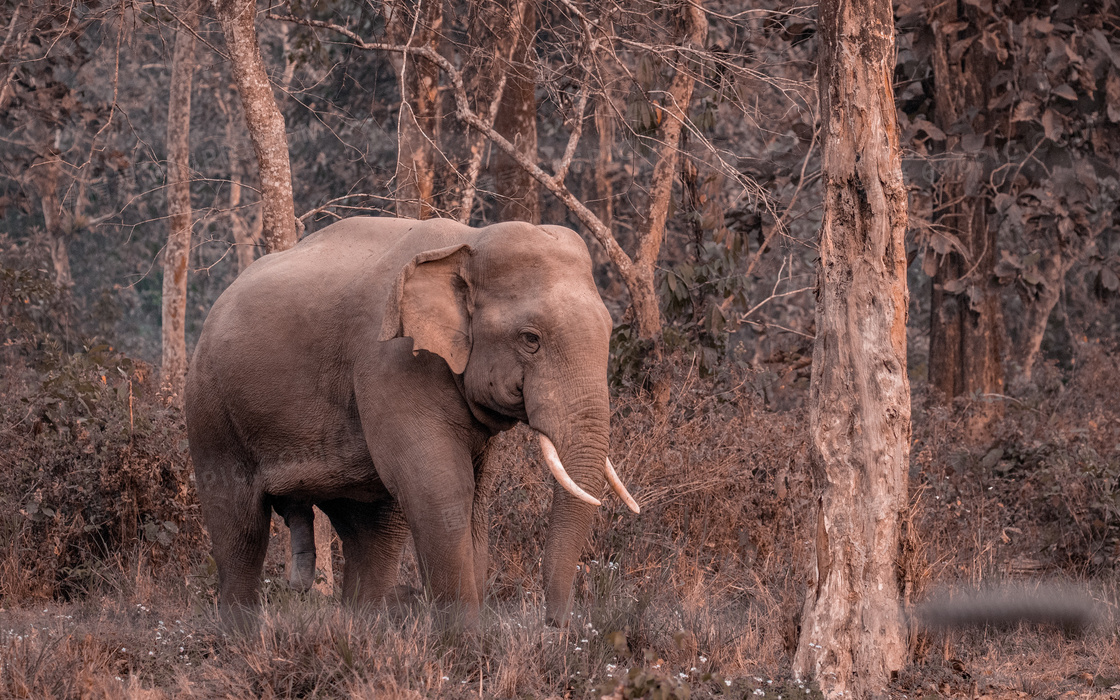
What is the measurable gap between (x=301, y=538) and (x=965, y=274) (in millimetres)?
7466

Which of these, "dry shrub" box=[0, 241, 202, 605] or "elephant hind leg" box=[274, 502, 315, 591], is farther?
"dry shrub" box=[0, 241, 202, 605]

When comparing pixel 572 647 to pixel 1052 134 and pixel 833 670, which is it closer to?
pixel 833 670

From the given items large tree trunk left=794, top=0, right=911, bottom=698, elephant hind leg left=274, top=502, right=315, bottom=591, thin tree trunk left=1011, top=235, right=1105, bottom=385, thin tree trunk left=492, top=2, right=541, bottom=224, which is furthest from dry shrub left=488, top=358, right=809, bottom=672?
thin tree trunk left=1011, top=235, right=1105, bottom=385

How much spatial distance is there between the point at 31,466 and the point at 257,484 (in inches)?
118

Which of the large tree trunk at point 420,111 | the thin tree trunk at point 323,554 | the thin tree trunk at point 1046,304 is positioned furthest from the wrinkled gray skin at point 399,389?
the thin tree trunk at point 1046,304

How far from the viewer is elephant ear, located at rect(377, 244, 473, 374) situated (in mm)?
5598

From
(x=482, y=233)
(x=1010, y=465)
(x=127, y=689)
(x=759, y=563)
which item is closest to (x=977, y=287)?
(x=1010, y=465)

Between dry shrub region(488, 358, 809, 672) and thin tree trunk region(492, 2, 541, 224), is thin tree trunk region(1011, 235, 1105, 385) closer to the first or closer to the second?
thin tree trunk region(492, 2, 541, 224)

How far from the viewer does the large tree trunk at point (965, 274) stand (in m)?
11.8

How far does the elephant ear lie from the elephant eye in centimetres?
30

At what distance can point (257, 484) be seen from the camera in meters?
6.50

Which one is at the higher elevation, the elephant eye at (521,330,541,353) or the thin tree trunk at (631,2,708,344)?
the thin tree trunk at (631,2,708,344)

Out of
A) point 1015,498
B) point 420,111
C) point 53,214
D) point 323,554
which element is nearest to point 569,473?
point 323,554

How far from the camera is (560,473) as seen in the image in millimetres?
5461
